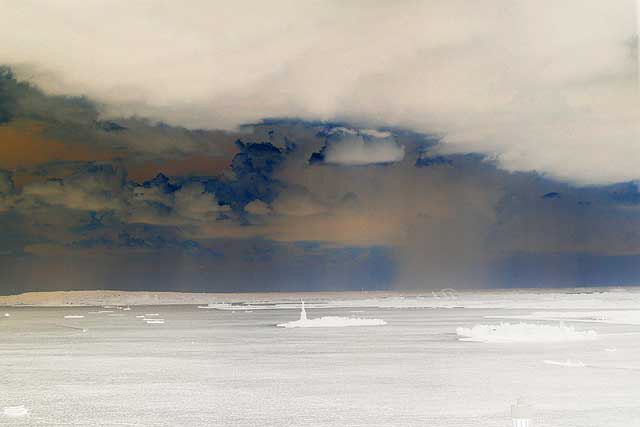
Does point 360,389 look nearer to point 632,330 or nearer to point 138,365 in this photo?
point 138,365

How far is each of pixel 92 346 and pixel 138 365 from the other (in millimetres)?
12990

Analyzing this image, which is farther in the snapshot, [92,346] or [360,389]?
[92,346]

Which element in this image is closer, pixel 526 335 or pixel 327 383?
pixel 327 383

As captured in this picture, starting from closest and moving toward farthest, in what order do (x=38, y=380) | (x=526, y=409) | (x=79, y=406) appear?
(x=526, y=409)
(x=79, y=406)
(x=38, y=380)

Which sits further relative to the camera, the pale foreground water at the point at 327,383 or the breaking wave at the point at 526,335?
the breaking wave at the point at 526,335

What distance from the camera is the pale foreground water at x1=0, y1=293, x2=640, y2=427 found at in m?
19.0

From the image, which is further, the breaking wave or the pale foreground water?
the breaking wave

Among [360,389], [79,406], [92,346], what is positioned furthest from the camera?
[92,346]

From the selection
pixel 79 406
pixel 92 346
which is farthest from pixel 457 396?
pixel 92 346

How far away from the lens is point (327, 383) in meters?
25.4

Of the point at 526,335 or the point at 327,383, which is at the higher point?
the point at 526,335

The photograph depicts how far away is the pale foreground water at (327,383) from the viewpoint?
19.0m

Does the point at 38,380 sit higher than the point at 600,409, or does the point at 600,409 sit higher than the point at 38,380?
the point at 38,380

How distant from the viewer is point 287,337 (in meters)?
50.4
